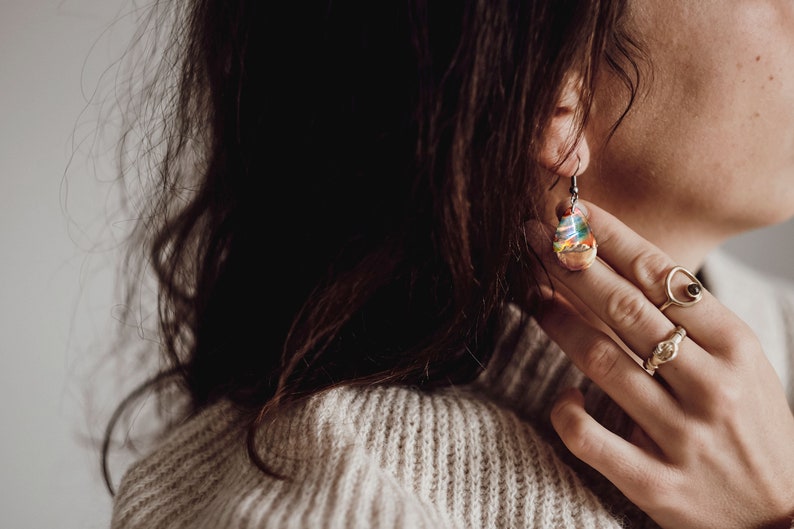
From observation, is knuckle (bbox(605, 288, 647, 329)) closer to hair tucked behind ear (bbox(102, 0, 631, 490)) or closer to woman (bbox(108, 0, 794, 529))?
woman (bbox(108, 0, 794, 529))

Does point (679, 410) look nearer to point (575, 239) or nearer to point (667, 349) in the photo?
point (667, 349)

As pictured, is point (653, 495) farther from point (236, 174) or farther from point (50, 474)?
point (50, 474)

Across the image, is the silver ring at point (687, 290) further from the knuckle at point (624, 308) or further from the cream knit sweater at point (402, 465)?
the cream knit sweater at point (402, 465)

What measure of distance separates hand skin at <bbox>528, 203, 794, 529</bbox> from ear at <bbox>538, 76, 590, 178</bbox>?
0.07 meters

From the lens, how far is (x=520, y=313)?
780mm

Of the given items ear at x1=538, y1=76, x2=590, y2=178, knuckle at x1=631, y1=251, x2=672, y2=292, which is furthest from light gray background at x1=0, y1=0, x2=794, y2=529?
knuckle at x1=631, y1=251, x2=672, y2=292

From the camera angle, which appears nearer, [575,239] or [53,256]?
[575,239]

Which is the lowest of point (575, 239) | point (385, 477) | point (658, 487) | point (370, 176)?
point (658, 487)

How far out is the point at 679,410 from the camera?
64 centimetres

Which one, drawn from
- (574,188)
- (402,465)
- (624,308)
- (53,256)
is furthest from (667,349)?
(53,256)

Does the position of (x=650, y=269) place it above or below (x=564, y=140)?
below

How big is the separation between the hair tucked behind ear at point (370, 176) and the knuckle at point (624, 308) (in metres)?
0.10

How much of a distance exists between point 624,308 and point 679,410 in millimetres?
116

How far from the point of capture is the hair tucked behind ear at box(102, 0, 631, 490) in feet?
1.95
